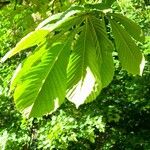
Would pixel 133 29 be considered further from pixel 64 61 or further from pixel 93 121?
pixel 93 121

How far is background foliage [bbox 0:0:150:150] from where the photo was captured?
5.17 m

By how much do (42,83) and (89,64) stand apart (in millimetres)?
81

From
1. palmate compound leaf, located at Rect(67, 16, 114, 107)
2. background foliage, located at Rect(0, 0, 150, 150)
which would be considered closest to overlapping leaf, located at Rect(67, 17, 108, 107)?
palmate compound leaf, located at Rect(67, 16, 114, 107)

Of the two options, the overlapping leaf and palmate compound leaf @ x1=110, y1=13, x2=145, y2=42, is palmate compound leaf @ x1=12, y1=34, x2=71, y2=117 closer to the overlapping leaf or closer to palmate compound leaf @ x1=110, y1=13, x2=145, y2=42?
the overlapping leaf

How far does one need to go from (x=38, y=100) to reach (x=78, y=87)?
62 millimetres

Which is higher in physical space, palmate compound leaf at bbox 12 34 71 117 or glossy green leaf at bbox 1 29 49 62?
glossy green leaf at bbox 1 29 49 62

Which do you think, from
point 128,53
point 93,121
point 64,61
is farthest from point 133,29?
point 93,121

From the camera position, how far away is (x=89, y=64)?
2.02 ft

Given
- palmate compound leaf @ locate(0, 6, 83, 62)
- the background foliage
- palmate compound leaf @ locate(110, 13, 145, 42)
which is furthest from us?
the background foliage

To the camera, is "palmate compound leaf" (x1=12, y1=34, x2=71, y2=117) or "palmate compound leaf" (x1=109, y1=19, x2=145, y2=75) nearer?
"palmate compound leaf" (x1=12, y1=34, x2=71, y2=117)

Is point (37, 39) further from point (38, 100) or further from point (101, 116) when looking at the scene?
point (101, 116)

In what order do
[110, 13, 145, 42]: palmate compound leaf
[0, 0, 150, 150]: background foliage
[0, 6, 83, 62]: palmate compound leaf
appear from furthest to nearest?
[0, 0, 150, 150]: background foliage < [110, 13, 145, 42]: palmate compound leaf < [0, 6, 83, 62]: palmate compound leaf

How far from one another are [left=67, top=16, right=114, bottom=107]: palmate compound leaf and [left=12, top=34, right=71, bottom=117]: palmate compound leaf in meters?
0.02

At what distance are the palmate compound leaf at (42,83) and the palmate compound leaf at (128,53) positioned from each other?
12 cm
